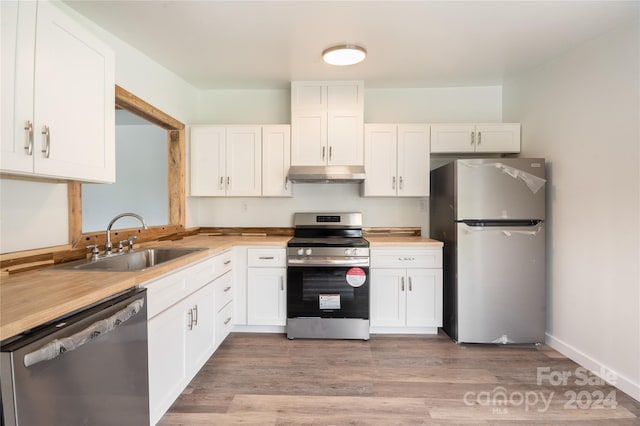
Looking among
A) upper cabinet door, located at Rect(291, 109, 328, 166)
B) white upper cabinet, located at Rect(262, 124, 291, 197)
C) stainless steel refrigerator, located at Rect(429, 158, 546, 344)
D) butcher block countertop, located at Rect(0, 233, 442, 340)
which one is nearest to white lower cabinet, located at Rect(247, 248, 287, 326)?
white upper cabinet, located at Rect(262, 124, 291, 197)

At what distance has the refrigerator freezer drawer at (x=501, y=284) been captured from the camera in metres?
2.64

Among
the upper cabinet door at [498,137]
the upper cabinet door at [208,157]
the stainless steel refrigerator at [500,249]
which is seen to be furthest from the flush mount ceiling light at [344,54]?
the upper cabinet door at [498,137]

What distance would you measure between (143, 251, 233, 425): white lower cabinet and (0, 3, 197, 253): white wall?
75cm

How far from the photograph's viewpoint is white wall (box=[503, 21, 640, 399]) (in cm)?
202

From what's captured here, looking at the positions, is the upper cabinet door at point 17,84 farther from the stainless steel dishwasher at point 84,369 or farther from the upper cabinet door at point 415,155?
the upper cabinet door at point 415,155

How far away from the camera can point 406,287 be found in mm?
2871

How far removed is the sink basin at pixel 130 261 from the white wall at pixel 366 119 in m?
1.10

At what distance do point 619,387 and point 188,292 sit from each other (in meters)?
2.96

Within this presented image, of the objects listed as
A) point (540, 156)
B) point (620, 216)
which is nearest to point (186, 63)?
point (540, 156)

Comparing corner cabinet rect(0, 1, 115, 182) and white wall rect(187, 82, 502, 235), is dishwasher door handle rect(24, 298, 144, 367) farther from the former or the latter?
white wall rect(187, 82, 502, 235)

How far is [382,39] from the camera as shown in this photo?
2334mm

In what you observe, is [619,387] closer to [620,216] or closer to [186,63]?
[620,216]

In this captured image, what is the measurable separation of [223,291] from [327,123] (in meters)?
1.92

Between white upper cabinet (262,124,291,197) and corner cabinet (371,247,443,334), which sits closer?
corner cabinet (371,247,443,334)
